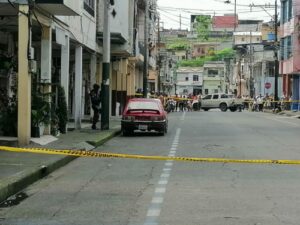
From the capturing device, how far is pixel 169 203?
1009 cm

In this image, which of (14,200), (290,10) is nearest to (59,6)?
(14,200)

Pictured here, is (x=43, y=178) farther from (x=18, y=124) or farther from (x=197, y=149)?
(x=197, y=149)

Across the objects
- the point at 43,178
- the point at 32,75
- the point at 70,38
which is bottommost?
the point at 43,178

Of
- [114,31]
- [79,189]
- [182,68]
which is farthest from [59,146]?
[182,68]

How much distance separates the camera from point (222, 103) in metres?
69.4

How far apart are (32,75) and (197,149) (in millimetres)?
5330

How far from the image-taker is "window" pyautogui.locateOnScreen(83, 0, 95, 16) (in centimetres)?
2888

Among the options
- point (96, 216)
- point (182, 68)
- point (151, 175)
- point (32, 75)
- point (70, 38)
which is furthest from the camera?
point (182, 68)

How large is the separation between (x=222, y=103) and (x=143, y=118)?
44.5 metres

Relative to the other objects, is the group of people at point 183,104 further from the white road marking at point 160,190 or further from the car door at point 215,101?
the white road marking at point 160,190

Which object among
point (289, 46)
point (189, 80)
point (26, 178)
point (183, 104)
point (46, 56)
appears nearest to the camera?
point (26, 178)

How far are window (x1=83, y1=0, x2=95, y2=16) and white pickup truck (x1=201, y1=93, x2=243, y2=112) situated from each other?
128 ft

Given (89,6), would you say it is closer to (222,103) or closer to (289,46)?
(289,46)

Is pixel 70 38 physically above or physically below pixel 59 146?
above
